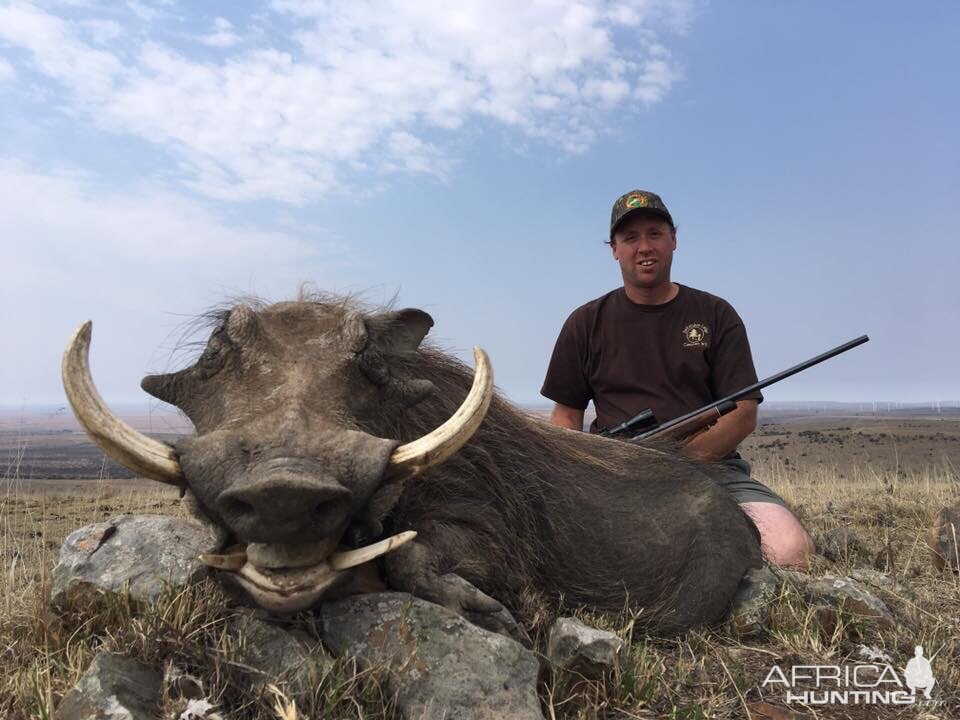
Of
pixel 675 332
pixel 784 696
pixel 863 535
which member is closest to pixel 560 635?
pixel 784 696

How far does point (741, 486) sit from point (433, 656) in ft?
11.0

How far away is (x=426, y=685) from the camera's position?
2064 mm

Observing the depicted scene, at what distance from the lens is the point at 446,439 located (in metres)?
2.18

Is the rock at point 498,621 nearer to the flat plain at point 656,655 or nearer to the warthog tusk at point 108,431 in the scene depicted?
the flat plain at point 656,655

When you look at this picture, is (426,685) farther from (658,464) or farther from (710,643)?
(658,464)

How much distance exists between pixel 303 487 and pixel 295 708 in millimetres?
576

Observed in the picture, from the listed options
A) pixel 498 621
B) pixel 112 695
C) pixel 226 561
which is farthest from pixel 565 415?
pixel 112 695

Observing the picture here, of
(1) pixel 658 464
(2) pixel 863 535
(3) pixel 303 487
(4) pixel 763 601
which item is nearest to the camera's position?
(3) pixel 303 487

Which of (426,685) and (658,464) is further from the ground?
(658,464)

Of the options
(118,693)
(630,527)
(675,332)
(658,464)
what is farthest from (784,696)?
(675,332)

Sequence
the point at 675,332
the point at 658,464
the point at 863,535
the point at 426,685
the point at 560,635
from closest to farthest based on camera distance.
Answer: the point at 426,685, the point at 560,635, the point at 658,464, the point at 675,332, the point at 863,535

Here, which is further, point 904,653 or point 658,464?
point 658,464

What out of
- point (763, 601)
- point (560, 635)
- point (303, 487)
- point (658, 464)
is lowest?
point (763, 601)

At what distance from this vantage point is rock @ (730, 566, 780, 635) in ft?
10.5
